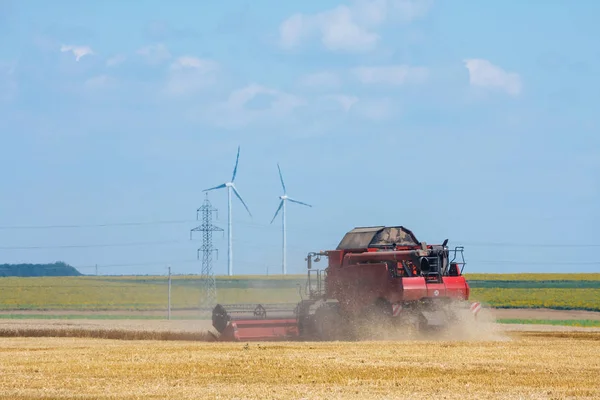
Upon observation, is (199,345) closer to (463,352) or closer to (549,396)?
(463,352)

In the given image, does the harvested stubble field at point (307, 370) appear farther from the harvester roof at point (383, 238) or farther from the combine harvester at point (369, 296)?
the harvester roof at point (383, 238)

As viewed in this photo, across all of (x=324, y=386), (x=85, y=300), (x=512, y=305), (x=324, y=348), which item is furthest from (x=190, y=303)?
(x=324, y=386)

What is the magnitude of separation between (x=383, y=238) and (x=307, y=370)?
43.0 ft

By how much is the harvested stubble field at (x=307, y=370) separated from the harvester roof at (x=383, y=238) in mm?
4679

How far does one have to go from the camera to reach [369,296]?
3441 cm

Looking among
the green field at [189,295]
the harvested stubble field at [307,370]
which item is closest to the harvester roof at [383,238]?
the harvested stubble field at [307,370]

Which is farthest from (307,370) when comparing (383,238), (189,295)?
(189,295)

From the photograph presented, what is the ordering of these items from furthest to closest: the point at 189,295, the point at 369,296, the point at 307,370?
the point at 189,295 < the point at 369,296 < the point at 307,370

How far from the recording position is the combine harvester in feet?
110

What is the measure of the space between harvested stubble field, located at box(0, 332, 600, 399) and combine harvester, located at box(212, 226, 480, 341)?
85.5 inches

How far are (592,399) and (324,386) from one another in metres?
5.25

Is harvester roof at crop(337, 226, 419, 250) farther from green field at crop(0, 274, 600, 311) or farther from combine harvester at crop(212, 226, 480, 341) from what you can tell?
green field at crop(0, 274, 600, 311)

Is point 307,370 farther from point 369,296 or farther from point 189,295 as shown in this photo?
point 189,295

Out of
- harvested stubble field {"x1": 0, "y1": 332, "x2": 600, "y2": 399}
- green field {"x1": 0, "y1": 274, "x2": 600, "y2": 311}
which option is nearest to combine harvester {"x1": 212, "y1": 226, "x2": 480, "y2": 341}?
harvested stubble field {"x1": 0, "y1": 332, "x2": 600, "y2": 399}
